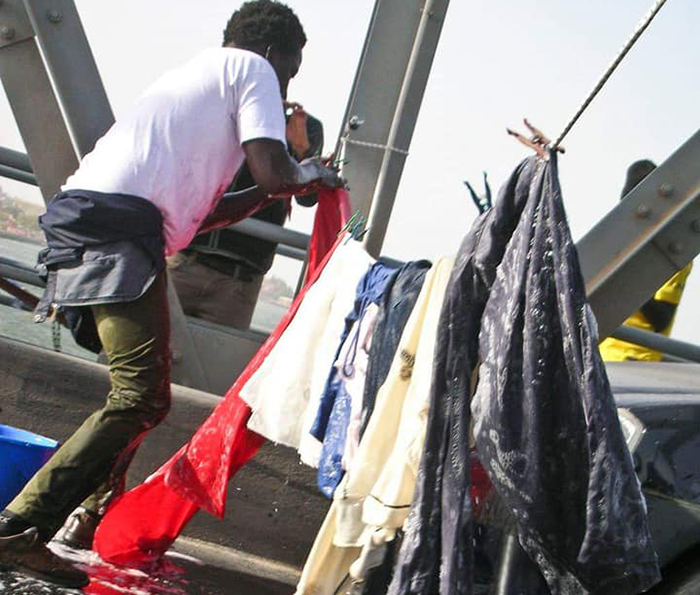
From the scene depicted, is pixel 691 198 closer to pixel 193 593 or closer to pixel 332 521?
pixel 332 521

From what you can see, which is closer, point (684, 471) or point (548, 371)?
point (548, 371)

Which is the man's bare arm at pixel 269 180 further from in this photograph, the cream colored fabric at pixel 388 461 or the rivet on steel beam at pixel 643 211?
the rivet on steel beam at pixel 643 211

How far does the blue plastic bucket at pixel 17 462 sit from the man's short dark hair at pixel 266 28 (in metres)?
1.80

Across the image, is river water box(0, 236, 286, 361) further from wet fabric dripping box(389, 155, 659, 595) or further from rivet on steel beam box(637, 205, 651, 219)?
wet fabric dripping box(389, 155, 659, 595)

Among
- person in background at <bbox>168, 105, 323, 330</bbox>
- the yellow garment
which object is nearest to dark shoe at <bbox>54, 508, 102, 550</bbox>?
person in background at <bbox>168, 105, 323, 330</bbox>

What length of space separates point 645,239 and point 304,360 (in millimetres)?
1711

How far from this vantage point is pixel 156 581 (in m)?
4.47

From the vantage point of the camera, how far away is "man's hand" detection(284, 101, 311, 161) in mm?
5094

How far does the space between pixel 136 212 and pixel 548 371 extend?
1.79 m

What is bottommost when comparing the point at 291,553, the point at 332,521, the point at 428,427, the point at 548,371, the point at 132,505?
the point at 291,553

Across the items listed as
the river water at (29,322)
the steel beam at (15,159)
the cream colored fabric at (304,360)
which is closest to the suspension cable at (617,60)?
the cream colored fabric at (304,360)

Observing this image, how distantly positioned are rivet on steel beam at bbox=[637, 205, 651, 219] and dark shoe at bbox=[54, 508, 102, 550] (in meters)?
2.59

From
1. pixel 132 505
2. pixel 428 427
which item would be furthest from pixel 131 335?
pixel 428 427

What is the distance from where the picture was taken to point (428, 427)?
323 cm
